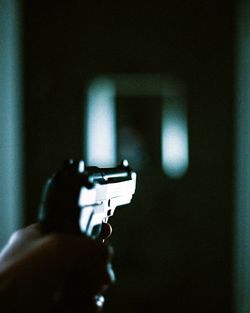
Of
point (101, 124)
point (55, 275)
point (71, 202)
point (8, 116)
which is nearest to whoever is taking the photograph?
point (55, 275)

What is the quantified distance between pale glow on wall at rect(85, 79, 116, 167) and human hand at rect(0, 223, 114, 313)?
10.3 ft

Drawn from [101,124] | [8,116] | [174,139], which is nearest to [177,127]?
[174,139]

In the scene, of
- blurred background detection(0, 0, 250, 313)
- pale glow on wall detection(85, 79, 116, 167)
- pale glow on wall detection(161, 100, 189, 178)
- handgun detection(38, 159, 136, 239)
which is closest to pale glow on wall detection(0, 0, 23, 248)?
blurred background detection(0, 0, 250, 313)

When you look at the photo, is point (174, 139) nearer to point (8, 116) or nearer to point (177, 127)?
point (177, 127)

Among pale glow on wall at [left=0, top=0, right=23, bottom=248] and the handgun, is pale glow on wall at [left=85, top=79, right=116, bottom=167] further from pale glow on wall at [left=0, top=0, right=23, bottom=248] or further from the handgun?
the handgun

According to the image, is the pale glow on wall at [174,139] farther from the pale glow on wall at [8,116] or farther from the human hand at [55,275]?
the human hand at [55,275]

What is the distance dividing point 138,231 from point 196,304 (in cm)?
70

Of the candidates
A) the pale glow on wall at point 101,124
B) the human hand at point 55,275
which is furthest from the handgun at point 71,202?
the pale glow on wall at point 101,124

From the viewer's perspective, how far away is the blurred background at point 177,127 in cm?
383

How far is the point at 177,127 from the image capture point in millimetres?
3953

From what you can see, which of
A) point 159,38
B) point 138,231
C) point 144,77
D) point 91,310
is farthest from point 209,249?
point 91,310

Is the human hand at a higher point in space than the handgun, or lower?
lower

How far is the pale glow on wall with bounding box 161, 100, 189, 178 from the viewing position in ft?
12.9

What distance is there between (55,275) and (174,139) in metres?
3.35
